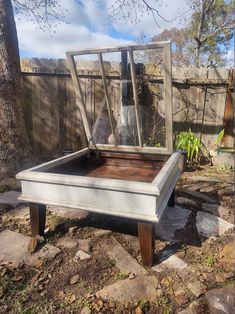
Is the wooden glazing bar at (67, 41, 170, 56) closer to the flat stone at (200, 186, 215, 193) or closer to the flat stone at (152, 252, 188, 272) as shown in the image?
the flat stone at (152, 252, 188, 272)

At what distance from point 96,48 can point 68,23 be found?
2.96 m

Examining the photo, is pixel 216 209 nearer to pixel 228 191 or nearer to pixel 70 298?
pixel 228 191

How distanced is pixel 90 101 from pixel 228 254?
132 inches

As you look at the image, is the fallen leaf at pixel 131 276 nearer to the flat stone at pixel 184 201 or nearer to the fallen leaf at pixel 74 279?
the fallen leaf at pixel 74 279

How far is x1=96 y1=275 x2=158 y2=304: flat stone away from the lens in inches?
59.1

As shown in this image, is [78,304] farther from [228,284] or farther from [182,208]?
[182,208]

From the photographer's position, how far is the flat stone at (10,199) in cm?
279

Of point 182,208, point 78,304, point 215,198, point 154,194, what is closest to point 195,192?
point 215,198

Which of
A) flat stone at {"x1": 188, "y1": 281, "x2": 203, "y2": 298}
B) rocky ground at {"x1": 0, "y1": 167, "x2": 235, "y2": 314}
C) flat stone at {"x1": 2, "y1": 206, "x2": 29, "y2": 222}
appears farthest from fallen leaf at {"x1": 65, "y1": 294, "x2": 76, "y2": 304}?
flat stone at {"x1": 2, "y1": 206, "x2": 29, "y2": 222}

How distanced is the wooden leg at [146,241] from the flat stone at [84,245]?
0.45 m

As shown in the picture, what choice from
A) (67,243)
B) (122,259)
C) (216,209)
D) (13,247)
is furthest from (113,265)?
(216,209)

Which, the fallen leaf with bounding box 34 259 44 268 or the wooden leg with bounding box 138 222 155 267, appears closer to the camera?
the wooden leg with bounding box 138 222 155 267

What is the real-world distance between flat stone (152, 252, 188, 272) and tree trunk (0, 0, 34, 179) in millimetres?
2454

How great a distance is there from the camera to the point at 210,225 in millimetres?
2385
